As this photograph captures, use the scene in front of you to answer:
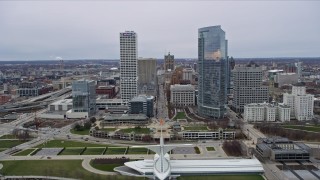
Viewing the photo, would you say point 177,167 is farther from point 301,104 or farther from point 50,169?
point 301,104

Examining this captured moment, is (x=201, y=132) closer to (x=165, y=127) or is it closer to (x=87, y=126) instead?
(x=165, y=127)

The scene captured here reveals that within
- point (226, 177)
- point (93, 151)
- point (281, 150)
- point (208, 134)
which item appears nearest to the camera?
point (226, 177)

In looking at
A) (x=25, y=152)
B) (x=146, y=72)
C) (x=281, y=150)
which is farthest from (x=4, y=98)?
(x=281, y=150)

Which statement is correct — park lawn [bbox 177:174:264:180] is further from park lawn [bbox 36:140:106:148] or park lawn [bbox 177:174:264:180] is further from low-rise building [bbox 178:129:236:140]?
park lawn [bbox 36:140:106:148]

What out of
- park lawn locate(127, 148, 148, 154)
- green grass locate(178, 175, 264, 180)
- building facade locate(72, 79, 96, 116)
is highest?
building facade locate(72, 79, 96, 116)

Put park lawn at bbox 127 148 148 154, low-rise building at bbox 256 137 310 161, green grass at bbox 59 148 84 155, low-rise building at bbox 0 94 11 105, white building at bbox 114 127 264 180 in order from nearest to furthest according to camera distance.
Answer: white building at bbox 114 127 264 180 < low-rise building at bbox 256 137 310 161 < park lawn at bbox 127 148 148 154 < green grass at bbox 59 148 84 155 < low-rise building at bbox 0 94 11 105

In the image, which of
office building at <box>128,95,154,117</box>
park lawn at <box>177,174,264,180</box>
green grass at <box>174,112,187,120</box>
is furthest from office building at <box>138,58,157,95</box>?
park lawn at <box>177,174,264,180</box>

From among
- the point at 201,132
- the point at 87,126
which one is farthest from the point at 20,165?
the point at 201,132
